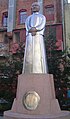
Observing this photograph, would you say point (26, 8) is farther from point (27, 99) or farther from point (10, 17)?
point (27, 99)

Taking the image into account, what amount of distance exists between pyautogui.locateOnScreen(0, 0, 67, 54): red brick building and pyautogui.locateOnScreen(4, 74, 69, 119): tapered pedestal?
16488 mm

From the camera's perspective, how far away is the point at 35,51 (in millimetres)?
7336

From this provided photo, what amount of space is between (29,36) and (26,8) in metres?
19.1

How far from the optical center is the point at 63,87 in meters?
14.5

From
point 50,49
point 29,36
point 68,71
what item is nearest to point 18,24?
point 50,49

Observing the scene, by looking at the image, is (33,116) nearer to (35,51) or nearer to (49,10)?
(35,51)

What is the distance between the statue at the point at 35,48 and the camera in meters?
7.19

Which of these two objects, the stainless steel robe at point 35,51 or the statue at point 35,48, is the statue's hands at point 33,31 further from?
the stainless steel robe at point 35,51

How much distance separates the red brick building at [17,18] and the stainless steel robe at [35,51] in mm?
15343

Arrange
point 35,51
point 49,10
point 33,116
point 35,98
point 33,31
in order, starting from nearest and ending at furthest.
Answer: point 33,116 < point 35,98 < point 35,51 < point 33,31 < point 49,10

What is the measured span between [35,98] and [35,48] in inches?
71.1

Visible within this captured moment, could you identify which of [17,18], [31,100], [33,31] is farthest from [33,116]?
[17,18]

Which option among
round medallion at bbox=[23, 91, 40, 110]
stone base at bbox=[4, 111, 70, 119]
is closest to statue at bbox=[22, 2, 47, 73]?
round medallion at bbox=[23, 91, 40, 110]

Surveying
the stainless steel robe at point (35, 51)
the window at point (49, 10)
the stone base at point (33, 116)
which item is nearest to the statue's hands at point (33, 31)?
the stainless steel robe at point (35, 51)
